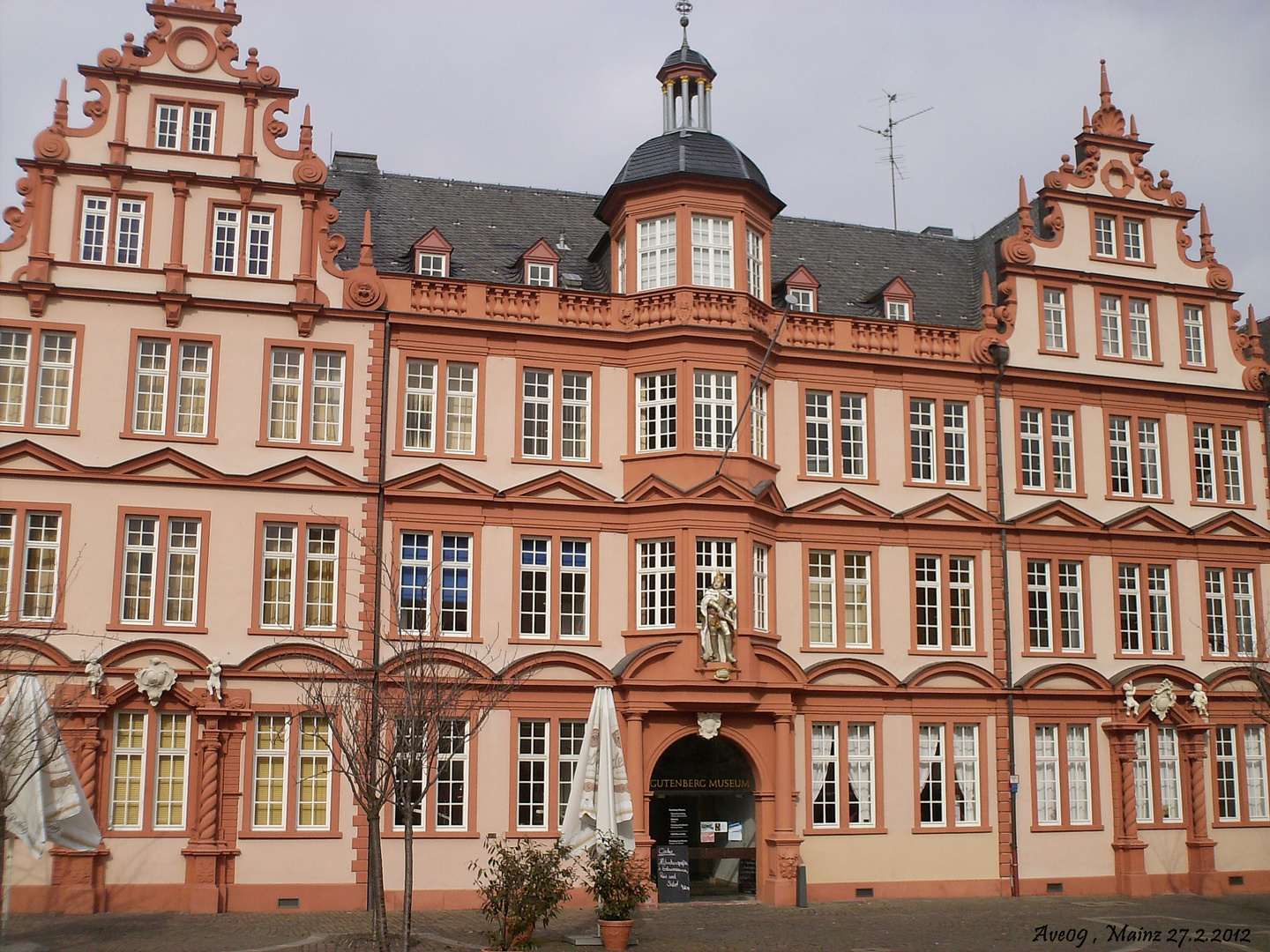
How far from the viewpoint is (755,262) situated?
33.3m

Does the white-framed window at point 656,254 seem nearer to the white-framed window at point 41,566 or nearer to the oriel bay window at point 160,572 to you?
the oriel bay window at point 160,572

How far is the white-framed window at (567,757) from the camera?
98.2ft

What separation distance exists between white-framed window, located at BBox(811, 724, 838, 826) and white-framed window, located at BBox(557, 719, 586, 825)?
5214 mm

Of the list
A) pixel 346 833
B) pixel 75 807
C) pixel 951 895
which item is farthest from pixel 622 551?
pixel 75 807

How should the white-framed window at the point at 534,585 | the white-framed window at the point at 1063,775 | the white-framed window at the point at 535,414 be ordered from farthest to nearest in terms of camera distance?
the white-framed window at the point at 1063,775 < the white-framed window at the point at 535,414 < the white-framed window at the point at 534,585

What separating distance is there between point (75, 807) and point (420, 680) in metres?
5.77

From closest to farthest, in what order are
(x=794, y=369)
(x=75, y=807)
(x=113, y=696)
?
(x=75, y=807), (x=113, y=696), (x=794, y=369)

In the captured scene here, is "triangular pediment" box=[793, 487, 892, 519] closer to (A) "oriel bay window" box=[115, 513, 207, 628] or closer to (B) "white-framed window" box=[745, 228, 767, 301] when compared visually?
(B) "white-framed window" box=[745, 228, 767, 301]

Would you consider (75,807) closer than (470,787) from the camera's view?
Yes

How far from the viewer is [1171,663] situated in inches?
1353

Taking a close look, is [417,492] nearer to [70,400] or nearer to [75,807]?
[70,400]

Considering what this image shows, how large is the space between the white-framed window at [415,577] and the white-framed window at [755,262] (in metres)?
9.44

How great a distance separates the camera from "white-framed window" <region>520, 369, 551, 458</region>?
31328 mm

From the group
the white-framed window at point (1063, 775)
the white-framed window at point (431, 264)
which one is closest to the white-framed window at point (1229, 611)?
the white-framed window at point (1063, 775)
